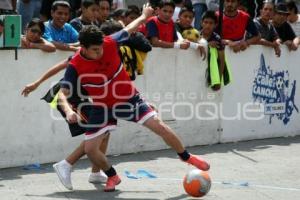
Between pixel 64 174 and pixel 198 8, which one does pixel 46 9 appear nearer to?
pixel 198 8

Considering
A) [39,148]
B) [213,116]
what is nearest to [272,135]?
[213,116]

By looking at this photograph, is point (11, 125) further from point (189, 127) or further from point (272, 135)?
point (272, 135)

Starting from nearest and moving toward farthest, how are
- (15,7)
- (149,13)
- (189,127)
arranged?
1. (149,13)
2. (189,127)
3. (15,7)

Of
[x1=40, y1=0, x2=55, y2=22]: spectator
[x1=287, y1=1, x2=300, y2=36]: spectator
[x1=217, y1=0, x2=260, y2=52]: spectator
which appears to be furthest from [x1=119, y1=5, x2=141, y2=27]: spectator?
[x1=287, y1=1, x2=300, y2=36]: spectator

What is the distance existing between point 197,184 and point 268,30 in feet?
15.9

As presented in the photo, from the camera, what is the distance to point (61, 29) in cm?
970

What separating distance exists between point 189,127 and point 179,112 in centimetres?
30

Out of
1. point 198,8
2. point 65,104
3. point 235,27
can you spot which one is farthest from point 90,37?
point 198,8

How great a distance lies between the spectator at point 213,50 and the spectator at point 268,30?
917mm

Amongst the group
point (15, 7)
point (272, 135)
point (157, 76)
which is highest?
point (15, 7)

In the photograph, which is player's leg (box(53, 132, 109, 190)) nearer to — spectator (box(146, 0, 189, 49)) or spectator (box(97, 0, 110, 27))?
spectator (box(146, 0, 189, 49))

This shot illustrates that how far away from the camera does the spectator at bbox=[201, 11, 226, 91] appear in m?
10.5

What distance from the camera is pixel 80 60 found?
298 inches

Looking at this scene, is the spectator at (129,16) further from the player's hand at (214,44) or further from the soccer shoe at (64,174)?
the soccer shoe at (64,174)
